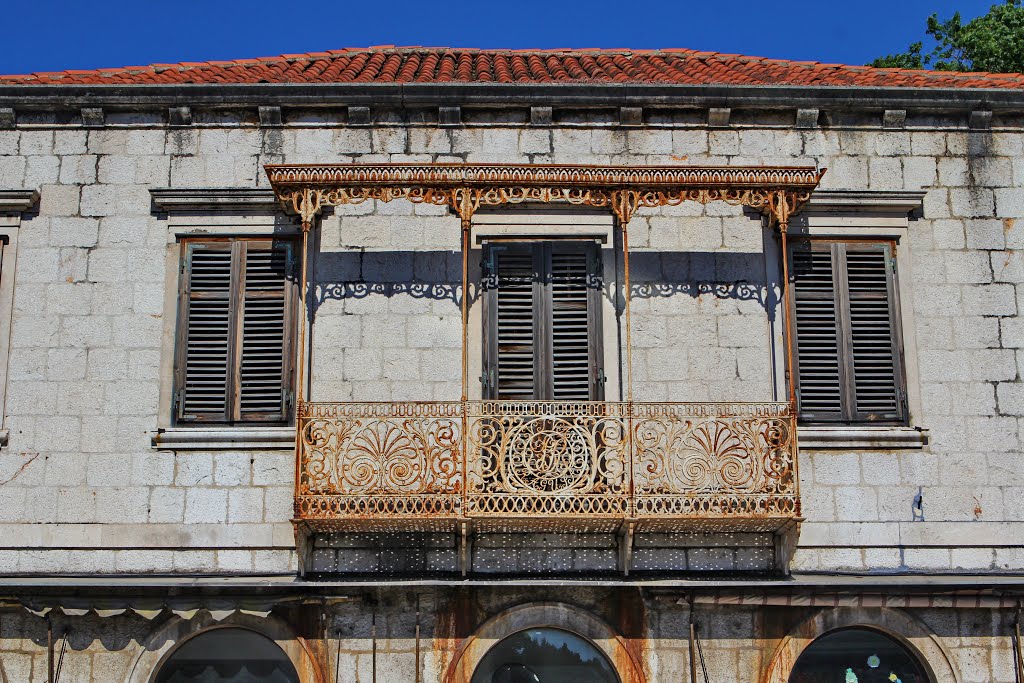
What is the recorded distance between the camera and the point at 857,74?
13430 millimetres

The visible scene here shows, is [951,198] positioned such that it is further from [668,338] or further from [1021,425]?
[668,338]

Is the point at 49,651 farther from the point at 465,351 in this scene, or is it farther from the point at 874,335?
the point at 874,335

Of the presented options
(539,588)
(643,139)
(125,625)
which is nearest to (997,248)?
(643,139)

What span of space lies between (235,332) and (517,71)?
13.2ft

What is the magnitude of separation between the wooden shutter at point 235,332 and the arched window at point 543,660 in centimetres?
276

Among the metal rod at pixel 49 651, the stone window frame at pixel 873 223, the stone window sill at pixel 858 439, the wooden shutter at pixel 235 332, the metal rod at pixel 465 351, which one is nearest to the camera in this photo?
the metal rod at pixel 465 351

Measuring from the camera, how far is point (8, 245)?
39.2 feet

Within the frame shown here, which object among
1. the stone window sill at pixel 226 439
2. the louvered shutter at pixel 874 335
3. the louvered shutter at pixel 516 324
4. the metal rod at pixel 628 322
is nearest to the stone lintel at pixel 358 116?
the louvered shutter at pixel 516 324

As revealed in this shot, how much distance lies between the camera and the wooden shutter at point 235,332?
1166cm

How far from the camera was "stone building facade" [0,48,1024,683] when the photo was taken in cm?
1090

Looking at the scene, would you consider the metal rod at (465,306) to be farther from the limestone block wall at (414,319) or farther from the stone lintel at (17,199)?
the stone lintel at (17,199)

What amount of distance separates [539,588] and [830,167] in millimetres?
4718

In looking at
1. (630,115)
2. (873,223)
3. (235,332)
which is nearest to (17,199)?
(235,332)

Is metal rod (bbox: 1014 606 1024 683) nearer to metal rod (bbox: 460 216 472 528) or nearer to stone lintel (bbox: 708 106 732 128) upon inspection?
metal rod (bbox: 460 216 472 528)
